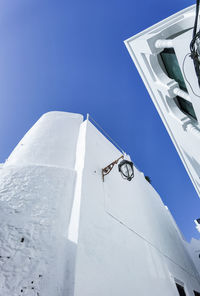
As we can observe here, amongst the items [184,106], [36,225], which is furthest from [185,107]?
[36,225]

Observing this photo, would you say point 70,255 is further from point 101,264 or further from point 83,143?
→ point 83,143

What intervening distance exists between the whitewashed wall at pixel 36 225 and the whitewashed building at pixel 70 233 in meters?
0.01

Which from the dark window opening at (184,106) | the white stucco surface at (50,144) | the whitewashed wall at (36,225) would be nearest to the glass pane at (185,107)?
the dark window opening at (184,106)

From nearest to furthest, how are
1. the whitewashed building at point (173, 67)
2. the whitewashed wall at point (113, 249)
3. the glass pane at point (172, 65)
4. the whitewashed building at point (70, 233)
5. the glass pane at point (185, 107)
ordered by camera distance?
the whitewashed building at point (70, 233)
the whitewashed wall at point (113, 249)
the whitewashed building at point (173, 67)
the glass pane at point (172, 65)
the glass pane at point (185, 107)

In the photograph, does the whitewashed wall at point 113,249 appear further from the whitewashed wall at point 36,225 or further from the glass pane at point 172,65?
the glass pane at point 172,65

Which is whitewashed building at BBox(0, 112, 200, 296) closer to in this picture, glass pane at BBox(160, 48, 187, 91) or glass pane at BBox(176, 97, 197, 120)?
glass pane at BBox(176, 97, 197, 120)

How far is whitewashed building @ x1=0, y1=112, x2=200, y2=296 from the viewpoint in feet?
7.59

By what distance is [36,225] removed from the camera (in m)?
2.79

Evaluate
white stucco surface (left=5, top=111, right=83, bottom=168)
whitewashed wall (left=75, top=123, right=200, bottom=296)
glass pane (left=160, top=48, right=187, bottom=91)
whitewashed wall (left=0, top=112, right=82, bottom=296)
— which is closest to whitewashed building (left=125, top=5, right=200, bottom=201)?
glass pane (left=160, top=48, right=187, bottom=91)

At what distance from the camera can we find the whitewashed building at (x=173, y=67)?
3.75 metres

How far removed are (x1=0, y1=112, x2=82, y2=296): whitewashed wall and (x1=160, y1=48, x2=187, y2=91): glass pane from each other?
4.58m

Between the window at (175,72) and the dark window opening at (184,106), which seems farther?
the dark window opening at (184,106)

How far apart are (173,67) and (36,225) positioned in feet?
20.0

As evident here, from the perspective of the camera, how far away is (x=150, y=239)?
A: 204 inches
